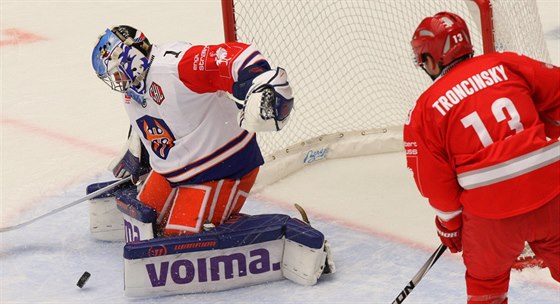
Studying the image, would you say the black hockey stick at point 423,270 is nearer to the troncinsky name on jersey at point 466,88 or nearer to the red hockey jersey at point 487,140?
the red hockey jersey at point 487,140

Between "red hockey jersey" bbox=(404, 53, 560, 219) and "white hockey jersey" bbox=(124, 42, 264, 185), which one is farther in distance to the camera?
"white hockey jersey" bbox=(124, 42, 264, 185)

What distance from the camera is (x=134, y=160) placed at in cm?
412

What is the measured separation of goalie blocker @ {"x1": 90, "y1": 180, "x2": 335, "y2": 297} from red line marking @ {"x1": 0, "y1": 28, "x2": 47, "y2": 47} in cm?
315

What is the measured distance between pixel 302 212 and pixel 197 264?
0.45 meters

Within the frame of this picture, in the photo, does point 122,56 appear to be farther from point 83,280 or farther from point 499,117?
point 499,117

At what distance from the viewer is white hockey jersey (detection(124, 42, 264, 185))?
12.0 feet

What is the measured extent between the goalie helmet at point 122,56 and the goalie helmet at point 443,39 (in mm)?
1121

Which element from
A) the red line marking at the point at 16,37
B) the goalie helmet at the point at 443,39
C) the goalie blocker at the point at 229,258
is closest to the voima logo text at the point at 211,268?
the goalie blocker at the point at 229,258

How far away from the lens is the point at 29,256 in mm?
4086

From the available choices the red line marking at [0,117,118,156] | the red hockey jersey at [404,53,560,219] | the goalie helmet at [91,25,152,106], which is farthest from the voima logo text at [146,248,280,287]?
the red line marking at [0,117,118,156]

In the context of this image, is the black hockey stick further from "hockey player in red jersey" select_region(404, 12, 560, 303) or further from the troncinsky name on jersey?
the troncinsky name on jersey

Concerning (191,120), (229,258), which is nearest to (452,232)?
(229,258)

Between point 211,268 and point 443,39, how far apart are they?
1250mm

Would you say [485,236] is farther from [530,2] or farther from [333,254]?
[530,2]
